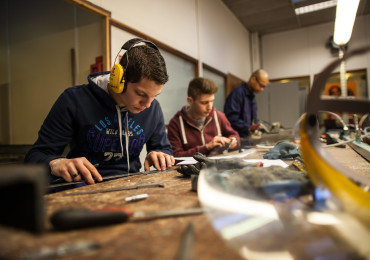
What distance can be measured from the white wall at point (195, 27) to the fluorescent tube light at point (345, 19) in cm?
185

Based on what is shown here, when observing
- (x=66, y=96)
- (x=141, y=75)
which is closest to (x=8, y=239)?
(x=141, y=75)

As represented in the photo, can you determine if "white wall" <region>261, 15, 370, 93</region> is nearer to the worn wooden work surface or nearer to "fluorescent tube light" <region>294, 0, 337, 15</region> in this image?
"fluorescent tube light" <region>294, 0, 337, 15</region>

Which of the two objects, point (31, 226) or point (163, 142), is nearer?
point (31, 226)

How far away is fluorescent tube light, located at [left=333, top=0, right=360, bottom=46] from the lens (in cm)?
188

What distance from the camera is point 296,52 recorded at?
19.3 ft

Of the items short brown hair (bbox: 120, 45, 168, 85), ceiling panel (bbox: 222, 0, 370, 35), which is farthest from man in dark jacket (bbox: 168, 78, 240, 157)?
ceiling panel (bbox: 222, 0, 370, 35)

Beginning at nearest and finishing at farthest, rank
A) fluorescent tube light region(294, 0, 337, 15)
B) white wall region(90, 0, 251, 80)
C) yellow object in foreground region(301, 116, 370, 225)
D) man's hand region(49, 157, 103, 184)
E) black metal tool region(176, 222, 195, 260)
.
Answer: black metal tool region(176, 222, 195, 260) < yellow object in foreground region(301, 116, 370, 225) < man's hand region(49, 157, 103, 184) < white wall region(90, 0, 251, 80) < fluorescent tube light region(294, 0, 337, 15)

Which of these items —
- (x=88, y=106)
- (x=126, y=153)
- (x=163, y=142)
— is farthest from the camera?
(x=163, y=142)

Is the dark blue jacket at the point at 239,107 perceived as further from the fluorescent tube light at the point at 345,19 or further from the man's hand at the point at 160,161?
the man's hand at the point at 160,161

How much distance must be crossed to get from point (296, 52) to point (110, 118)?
6071 millimetres

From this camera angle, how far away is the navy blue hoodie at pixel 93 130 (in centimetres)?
109

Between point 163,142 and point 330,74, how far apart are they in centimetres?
115

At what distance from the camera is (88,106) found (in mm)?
1166

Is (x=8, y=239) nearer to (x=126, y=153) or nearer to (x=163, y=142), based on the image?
(x=126, y=153)
